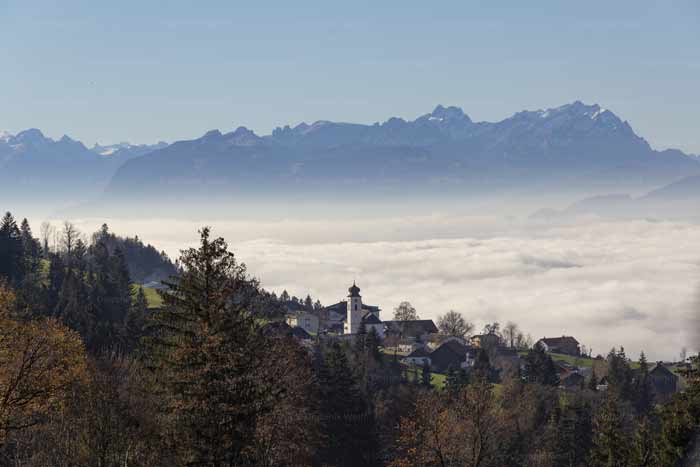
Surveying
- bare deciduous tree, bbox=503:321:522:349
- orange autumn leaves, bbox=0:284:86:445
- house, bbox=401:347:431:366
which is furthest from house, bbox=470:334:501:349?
orange autumn leaves, bbox=0:284:86:445

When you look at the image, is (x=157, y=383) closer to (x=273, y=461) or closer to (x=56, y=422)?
(x=273, y=461)

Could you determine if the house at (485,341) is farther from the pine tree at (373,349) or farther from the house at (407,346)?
the pine tree at (373,349)

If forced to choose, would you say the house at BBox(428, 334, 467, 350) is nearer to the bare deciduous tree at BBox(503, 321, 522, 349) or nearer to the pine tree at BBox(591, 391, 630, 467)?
the bare deciduous tree at BBox(503, 321, 522, 349)

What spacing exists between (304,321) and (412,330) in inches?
823

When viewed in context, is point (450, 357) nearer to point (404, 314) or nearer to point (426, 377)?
point (426, 377)

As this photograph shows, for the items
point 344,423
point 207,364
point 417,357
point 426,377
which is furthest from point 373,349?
point 207,364

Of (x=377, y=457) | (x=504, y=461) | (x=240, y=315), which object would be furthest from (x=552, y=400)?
(x=240, y=315)

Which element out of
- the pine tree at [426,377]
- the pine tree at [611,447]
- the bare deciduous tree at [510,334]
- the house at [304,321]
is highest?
the house at [304,321]

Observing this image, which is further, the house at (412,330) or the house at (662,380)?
the house at (412,330)

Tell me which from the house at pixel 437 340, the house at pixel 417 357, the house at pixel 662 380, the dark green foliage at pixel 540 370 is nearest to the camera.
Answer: the dark green foliage at pixel 540 370

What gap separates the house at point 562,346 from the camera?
167288 mm

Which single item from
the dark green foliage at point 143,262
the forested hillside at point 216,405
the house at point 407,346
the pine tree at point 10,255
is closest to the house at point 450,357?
the house at point 407,346

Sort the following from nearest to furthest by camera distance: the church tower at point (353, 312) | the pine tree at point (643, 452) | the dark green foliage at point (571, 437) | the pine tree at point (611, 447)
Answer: the pine tree at point (643, 452), the pine tree at point (611, 447), the dark green foliage at point (571, 437), the church tower at point (353, 312)

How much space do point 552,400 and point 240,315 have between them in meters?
63.1
